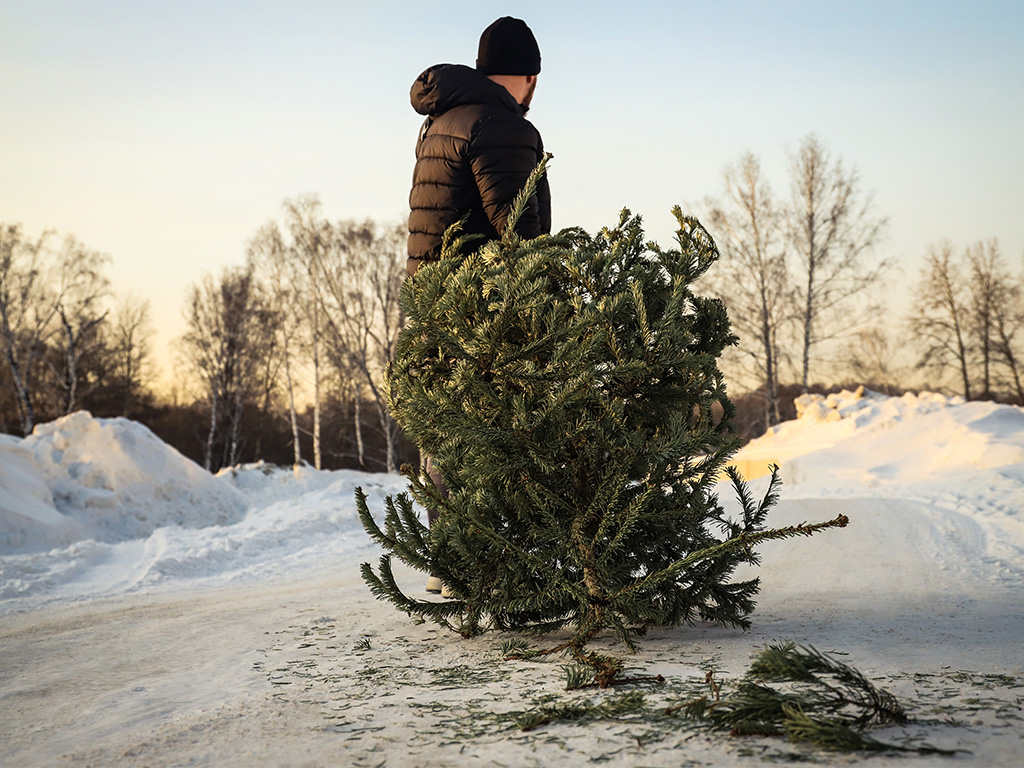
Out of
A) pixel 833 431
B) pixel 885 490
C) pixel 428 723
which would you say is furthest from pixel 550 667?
pixel 833 431

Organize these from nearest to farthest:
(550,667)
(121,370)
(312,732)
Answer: (312,732) < (550,667) < (121,370)

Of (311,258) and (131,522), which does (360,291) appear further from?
(131,522)

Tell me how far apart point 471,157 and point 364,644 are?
88.2 inches

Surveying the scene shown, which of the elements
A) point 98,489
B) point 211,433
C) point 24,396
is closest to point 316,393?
point 211,433

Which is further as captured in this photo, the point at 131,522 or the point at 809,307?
the point at 809,307

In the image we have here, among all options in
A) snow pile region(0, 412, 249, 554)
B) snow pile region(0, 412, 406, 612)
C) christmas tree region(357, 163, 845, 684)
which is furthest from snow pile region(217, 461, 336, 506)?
christmas tree region(357, 163, 845, 684)

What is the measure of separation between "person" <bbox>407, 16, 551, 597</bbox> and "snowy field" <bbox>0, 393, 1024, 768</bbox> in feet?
3.33

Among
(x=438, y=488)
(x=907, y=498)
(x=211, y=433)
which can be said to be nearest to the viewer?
(x=438, y=488)

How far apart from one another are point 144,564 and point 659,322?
5.07m

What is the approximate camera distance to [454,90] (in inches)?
139

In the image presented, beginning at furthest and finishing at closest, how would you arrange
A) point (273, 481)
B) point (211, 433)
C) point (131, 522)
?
point (211, 433) < point (273, 481) < point (131, 522)

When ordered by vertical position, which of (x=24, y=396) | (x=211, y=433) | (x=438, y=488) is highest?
(x=24, y=396)

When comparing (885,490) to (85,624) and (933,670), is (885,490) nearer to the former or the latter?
(933,670)

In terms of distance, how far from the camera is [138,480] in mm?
8633
